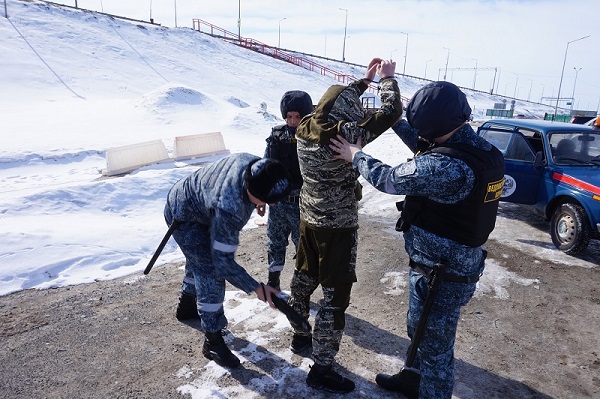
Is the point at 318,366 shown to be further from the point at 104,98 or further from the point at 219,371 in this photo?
the point at 104,98

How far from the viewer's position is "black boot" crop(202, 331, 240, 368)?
3.21 meters

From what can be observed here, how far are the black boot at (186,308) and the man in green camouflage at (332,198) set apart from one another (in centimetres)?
135

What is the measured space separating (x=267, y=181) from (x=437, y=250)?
42.3 inches

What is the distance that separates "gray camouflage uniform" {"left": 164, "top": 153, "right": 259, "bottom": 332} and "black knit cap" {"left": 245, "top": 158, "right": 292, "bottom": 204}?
96mm

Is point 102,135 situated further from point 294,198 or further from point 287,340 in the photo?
point 287,340

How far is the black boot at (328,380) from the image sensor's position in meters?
2.97

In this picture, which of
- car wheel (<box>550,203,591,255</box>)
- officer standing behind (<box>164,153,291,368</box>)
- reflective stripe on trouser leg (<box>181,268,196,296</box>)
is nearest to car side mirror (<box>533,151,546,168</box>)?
car wheel (<box>550,203,591,255</box>)

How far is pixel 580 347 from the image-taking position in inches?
147

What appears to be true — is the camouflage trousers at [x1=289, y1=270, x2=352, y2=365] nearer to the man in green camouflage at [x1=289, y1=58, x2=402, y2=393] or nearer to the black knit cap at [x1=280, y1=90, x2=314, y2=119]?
the man in green camouflage at [x1=289, y1=58, x2=402, y2=393]

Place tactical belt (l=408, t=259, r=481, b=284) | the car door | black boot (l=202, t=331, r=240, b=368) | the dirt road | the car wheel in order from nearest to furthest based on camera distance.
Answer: tactical belt (l=408, t=259, r=481, b=284) < the dirt road < black boot (l=202, t=331, r=240, b=368) < the car wheel < the car door

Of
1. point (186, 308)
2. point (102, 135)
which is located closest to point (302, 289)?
point (186, 308)

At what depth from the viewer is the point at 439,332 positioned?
2412 millimetres

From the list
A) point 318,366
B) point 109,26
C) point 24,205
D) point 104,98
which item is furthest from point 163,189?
point 109,26

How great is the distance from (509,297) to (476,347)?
4.09ft
